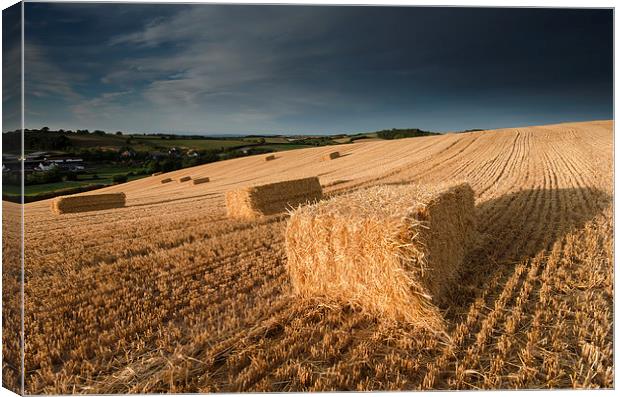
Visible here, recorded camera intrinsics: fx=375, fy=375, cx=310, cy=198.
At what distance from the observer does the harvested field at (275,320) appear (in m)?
3.11

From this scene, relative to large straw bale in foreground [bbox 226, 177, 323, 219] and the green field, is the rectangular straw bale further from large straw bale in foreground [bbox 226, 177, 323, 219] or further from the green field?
large straw bale in foreground [bbox 226, 177, 323, 219]

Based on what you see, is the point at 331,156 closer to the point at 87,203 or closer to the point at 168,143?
the point at 87,203

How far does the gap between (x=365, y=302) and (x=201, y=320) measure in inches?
69.7

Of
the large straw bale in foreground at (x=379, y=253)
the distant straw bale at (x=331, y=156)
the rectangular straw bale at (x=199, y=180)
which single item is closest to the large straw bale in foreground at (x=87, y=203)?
the rectangular straw bale at (x=199, y=180)

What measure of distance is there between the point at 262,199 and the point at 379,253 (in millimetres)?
6620

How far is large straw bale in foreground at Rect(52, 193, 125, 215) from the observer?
12781 mm

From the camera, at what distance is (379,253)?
12.3 feet

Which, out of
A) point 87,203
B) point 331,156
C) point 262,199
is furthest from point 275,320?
point 331,156

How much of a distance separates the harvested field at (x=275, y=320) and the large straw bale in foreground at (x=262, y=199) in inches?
73.2

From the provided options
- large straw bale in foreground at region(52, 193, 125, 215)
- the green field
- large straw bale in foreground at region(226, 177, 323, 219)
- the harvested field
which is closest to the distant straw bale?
the green field

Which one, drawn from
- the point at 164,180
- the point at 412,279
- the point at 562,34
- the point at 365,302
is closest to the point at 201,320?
the point at 365,302

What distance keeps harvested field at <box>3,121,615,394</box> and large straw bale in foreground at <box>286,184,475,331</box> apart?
0.19 meters

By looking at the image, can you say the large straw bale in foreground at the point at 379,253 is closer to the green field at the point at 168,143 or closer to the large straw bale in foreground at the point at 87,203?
the green field at the point at 168,143

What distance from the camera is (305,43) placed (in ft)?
17.2
